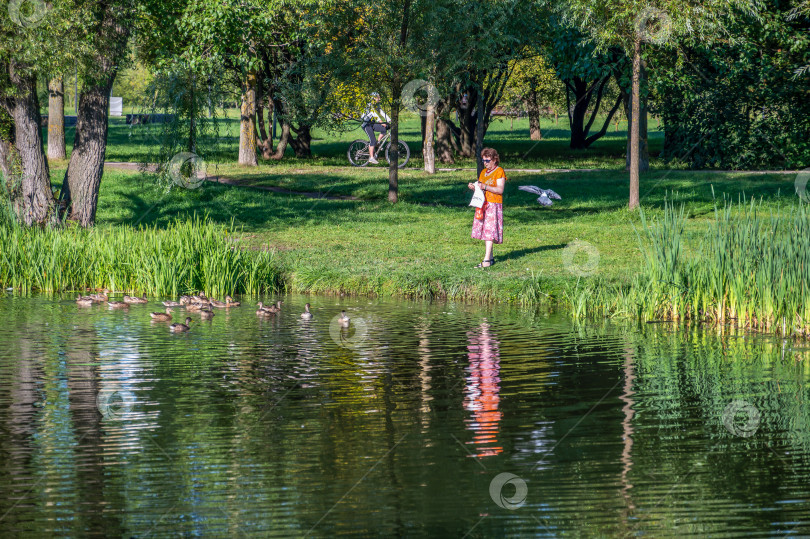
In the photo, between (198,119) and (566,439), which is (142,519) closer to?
(566,439)

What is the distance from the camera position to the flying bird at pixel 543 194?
1012 inches

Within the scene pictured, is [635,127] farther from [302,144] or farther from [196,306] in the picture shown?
[302,144]

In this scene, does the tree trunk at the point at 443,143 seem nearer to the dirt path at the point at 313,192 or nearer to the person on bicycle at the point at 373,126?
the person on bicycle at the point at 373,126

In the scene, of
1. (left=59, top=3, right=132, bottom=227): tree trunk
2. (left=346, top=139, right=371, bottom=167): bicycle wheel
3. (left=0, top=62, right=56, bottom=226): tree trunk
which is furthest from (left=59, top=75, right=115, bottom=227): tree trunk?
(left=346, top=139, right=371, bottom=167): bicycle wheel

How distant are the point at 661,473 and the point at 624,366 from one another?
144 inches

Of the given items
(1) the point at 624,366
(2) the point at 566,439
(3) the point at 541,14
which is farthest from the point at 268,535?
(3) the point at 541,14

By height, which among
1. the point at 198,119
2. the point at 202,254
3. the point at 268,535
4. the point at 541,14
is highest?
the point at 541,14

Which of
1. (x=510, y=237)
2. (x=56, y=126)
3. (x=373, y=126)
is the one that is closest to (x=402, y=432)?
(x=510, y=237)

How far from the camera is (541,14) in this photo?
108ft

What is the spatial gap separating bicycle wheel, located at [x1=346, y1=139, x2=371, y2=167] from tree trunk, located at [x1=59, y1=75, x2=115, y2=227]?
16023 millimetres

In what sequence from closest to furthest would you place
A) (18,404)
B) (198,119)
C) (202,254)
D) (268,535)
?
(268,535) < (18,404) < (202,254) < (198,119)

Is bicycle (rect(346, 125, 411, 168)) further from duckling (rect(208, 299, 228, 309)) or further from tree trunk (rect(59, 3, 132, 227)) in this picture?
duckling (rect(208, 299, 228, 309))

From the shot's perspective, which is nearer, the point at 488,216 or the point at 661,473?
the point at 661,473

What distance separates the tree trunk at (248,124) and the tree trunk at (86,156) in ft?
45.4
